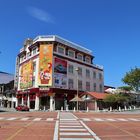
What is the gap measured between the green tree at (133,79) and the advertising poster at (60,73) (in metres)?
16.8

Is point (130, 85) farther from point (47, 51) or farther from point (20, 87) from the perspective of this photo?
point (20, 87)

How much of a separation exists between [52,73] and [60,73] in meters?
3.14

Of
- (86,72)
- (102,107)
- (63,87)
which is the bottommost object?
(102,107)

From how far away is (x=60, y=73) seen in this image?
6838cm

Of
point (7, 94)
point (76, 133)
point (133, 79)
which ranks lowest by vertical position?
point (76, 133)

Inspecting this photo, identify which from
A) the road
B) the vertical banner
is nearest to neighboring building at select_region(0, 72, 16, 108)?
the vertical banner

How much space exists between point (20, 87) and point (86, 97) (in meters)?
20.6

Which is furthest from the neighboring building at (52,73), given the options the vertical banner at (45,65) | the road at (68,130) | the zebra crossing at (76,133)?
the zebra crossing at (76,133)

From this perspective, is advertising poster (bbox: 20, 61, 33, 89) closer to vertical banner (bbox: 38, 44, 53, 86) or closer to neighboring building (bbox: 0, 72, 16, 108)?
vertical banner (bbox: 38, 44, 53, 86)

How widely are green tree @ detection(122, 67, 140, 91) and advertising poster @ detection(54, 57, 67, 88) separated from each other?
16809 millimetres

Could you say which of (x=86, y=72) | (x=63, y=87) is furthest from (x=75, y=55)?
(x=63, y=87)

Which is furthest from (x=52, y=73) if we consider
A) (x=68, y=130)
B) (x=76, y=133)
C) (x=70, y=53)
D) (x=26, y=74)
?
(x=76, y=133)

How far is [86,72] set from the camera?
78562 millimetres

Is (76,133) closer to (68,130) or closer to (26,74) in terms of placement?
(68,130)
